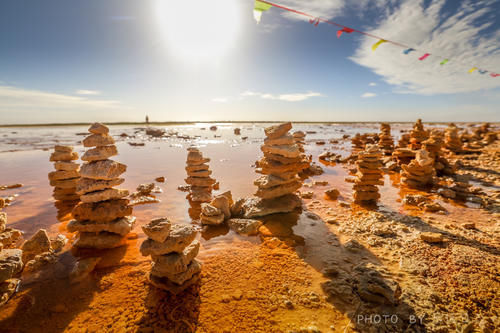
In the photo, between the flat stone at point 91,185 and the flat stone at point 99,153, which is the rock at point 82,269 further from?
the flat stone at point 99,153

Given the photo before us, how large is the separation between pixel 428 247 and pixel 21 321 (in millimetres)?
10532

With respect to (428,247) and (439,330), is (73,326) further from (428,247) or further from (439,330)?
(428,247)

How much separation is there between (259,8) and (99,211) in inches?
364

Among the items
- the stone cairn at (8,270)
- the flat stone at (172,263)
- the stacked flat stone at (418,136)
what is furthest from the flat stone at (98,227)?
the stacked flat stone at (418,136)

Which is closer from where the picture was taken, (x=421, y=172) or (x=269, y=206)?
(x=269, y=206)

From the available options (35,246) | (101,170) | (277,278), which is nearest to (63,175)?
(101,170)

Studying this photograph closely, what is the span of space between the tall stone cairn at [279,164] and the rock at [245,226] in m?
1.96

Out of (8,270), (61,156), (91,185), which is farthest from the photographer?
(61,156)

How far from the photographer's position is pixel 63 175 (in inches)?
434

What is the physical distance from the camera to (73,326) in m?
4.12

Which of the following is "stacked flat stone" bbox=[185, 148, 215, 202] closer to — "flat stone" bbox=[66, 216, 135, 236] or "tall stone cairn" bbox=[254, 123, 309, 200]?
"tall stone cairn" bbox=[254, 123, 309, 200]

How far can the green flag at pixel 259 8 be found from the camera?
728 centimetres

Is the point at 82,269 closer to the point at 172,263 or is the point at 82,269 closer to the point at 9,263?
the point at 9,263

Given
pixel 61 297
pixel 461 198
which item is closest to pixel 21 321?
pixel 61 297
